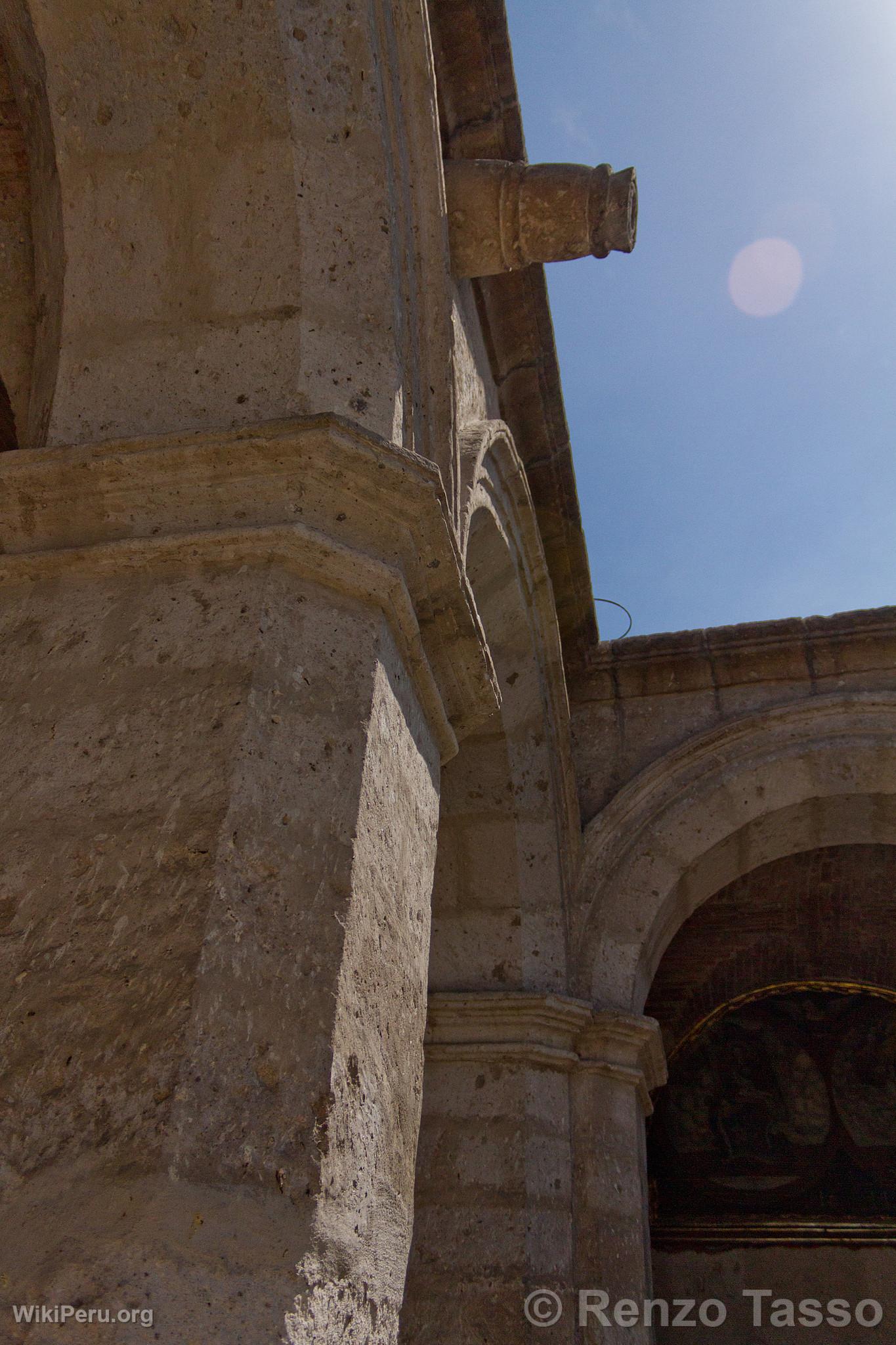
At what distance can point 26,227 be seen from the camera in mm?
2709

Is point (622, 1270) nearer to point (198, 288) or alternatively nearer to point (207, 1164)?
point (207, 1164)

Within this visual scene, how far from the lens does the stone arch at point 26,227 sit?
2445 millimetres

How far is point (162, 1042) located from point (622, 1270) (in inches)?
110

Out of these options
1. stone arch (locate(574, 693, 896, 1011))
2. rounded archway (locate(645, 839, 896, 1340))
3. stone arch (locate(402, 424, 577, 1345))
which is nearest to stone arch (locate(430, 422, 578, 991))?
stone arch (locate(402, 424, 577, 1345))

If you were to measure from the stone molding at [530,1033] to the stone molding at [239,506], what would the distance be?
217 cm

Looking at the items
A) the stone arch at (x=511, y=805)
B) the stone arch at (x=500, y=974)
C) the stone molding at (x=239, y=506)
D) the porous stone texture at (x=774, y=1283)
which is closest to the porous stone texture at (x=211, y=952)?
the stone molding at (x=239, y=506)

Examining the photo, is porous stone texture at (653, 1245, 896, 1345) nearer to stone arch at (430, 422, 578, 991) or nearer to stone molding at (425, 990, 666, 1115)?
stone molding at (425, 990, 666, 1115)

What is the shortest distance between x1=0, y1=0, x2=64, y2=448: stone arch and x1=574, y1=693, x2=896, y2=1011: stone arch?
2.83 meters

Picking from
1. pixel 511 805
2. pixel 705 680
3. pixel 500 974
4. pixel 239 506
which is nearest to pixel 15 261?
pixel 239 506

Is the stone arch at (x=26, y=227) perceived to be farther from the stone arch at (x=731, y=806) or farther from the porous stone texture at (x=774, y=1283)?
the porous stone texture at (x=774, y=1283)

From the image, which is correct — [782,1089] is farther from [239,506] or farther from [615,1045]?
[239,506]

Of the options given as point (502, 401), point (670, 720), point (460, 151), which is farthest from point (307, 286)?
point (670, 720)

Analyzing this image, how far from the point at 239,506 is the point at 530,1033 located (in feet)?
8.15

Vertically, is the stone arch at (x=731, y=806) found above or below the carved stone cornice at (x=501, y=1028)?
above
